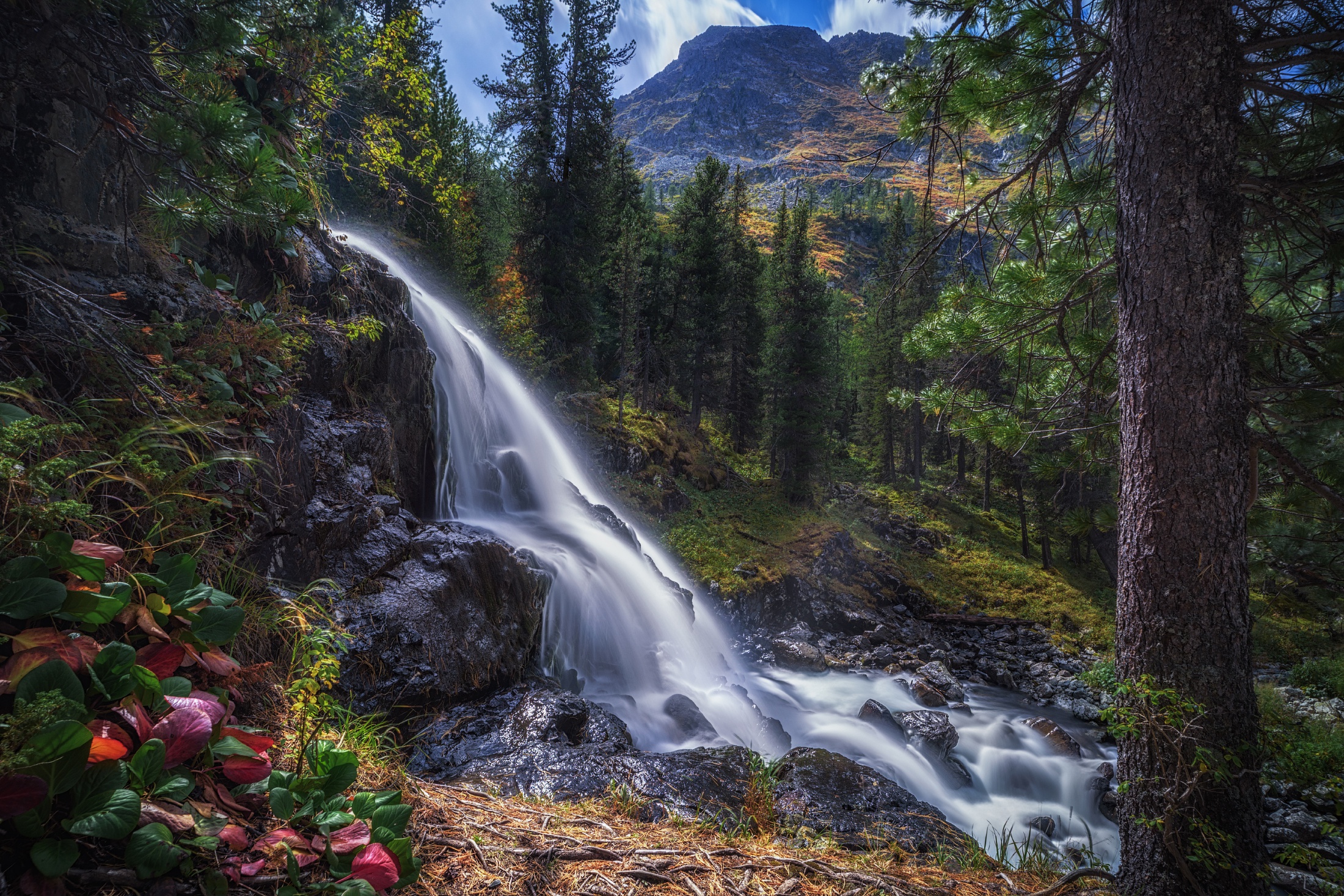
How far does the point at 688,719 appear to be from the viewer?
22.4ft

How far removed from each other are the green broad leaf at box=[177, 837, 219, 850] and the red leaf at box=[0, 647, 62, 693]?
61cm

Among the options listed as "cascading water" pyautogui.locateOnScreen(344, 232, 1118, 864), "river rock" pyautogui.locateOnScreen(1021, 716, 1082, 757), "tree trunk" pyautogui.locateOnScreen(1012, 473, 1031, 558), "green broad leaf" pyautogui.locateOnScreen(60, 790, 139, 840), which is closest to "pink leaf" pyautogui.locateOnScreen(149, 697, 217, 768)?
"green broad leaf" pyautogui.locateOnScreen(60, 790, 139, 840)

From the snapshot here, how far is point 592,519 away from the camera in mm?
11070

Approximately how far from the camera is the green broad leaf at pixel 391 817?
1894mm

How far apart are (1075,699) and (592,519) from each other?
33.6 feet

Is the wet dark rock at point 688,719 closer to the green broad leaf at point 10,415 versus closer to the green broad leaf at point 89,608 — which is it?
the green broad leaf at point 89,608

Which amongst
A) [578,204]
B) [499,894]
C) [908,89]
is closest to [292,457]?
[499,894]

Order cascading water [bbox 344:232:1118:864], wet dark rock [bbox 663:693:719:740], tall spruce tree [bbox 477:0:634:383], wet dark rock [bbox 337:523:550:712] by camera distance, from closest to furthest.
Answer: wet dark rock [bbox 337:523:550:712]
wet dark rock [bbox 663:693:719:740]
cascading water [bbox 344:232:1118:864]
tall spruce tree [bbox 477:0:634:383]

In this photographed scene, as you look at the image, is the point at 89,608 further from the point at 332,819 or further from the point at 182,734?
the point at 332,819

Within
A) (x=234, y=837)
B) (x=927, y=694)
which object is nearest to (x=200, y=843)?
(x=234, y=837)

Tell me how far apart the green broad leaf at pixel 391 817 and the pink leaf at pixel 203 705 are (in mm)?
605

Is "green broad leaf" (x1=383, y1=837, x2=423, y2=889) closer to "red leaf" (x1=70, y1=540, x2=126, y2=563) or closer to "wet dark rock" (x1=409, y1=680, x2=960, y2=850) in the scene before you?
"red leaf" (x1=70, y1=540, x2=126, y2=563)

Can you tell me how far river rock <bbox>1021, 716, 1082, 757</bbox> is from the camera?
8570mm

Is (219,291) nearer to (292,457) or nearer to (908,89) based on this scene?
(292,457)
